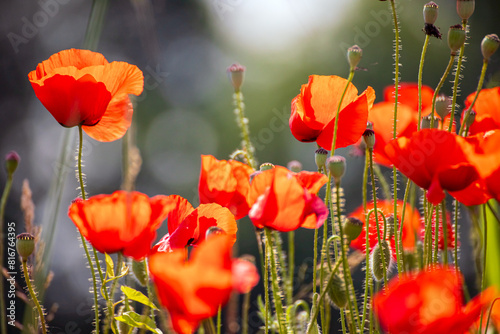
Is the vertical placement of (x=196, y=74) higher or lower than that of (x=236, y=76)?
higher

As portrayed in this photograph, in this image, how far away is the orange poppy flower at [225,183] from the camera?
691 mm

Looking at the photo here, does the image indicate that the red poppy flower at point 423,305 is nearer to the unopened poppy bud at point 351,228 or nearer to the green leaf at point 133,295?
the unopened poppy bud at point 351,228

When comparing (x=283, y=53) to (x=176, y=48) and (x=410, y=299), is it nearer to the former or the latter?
(x=176, y=48)

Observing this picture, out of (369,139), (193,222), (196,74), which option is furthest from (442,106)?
(196,74)

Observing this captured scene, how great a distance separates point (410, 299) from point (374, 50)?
554 centimetres

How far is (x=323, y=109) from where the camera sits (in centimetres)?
77

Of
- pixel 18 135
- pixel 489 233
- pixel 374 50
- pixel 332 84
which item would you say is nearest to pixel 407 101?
pixel 489 233

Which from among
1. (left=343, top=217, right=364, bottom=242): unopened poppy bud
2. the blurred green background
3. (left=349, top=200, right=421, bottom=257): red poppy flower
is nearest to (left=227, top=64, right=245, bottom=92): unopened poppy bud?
(left=349, top=200, right=421, bottom=257): red poppy flower

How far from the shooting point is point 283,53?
5.47 meters

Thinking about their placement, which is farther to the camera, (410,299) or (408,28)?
(408,28)

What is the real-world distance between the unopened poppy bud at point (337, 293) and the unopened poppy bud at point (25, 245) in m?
0.37

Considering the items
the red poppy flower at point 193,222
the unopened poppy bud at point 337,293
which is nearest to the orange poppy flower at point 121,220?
the red poppy flower at point 193,222

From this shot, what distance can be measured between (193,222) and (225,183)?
0.34 ft

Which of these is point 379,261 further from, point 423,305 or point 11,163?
point 11,163
